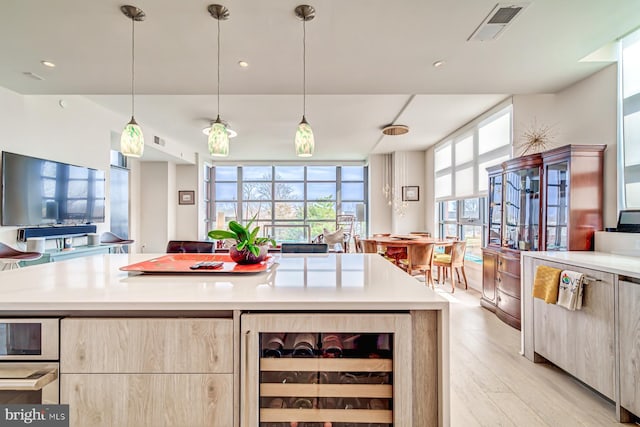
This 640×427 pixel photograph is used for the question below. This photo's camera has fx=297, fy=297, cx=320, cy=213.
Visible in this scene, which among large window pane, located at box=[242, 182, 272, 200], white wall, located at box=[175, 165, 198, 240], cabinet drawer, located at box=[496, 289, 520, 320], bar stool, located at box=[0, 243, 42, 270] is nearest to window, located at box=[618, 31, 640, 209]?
cabinet drawer, located at box=[496, 289, 520, 320]

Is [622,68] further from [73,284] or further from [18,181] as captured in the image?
[18,181]

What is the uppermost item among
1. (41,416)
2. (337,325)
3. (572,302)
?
(337,325)

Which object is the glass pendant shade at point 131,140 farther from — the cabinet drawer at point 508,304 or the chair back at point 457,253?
the chair back at point 457,253

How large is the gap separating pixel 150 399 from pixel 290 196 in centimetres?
793

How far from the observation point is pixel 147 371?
1.15 metres

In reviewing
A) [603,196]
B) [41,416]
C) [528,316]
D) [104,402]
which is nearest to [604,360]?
[528,316]

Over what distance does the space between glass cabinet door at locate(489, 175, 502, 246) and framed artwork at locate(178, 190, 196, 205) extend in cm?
708

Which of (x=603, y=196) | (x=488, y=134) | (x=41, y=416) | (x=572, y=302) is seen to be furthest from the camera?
(x=488, y=134)

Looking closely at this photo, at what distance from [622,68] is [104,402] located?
4224mm

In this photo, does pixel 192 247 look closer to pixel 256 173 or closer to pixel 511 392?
pixel 511 392

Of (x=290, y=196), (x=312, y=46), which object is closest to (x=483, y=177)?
(x=312, y=46)

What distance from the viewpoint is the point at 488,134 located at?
15.7 feet

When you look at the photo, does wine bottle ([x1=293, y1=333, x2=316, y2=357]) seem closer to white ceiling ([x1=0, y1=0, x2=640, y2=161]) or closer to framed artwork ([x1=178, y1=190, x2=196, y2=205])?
white ceiling ([x1=0, y1=0, x2=640, y2=161])

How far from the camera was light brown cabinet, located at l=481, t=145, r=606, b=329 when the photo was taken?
266 cm
